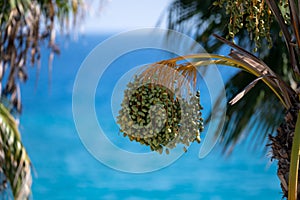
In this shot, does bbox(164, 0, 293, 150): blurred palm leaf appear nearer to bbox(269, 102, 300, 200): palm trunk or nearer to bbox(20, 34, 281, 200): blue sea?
bbox(269, 102, 300, 200): palm trunk

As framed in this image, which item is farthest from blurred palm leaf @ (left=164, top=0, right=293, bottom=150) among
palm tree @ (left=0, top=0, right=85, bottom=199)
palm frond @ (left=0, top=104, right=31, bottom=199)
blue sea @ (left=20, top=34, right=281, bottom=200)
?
blue sea @ (left=20, top=34, right=281, bottom=200)

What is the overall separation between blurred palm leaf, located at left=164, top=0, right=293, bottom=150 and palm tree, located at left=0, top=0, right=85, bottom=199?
1237 mm

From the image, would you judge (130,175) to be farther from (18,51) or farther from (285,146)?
(285,146)

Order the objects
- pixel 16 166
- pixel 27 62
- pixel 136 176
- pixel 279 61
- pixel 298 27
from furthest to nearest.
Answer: pixel 136 176 < pixel 279 61 < pixel 27 62 < pixel 16 166 < pixel 298 27

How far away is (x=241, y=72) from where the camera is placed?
5.73 m

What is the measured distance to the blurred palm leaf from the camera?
5645mm

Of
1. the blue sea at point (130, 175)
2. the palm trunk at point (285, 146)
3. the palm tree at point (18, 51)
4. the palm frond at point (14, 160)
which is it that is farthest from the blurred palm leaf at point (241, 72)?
the blue sea at point (130, 175)

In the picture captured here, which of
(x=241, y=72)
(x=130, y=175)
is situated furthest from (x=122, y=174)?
(x=241, y=72)

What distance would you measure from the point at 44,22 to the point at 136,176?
27.4 ft

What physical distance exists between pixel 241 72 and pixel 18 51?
2176 mm

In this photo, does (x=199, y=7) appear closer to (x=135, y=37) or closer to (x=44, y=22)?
(x=44, y=22)

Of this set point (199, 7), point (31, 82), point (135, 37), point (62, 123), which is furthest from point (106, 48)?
point (31, 82)

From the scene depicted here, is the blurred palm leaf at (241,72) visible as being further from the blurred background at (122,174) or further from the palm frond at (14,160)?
the blurred background at (122,174)

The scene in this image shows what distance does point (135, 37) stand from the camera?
8.57ft
